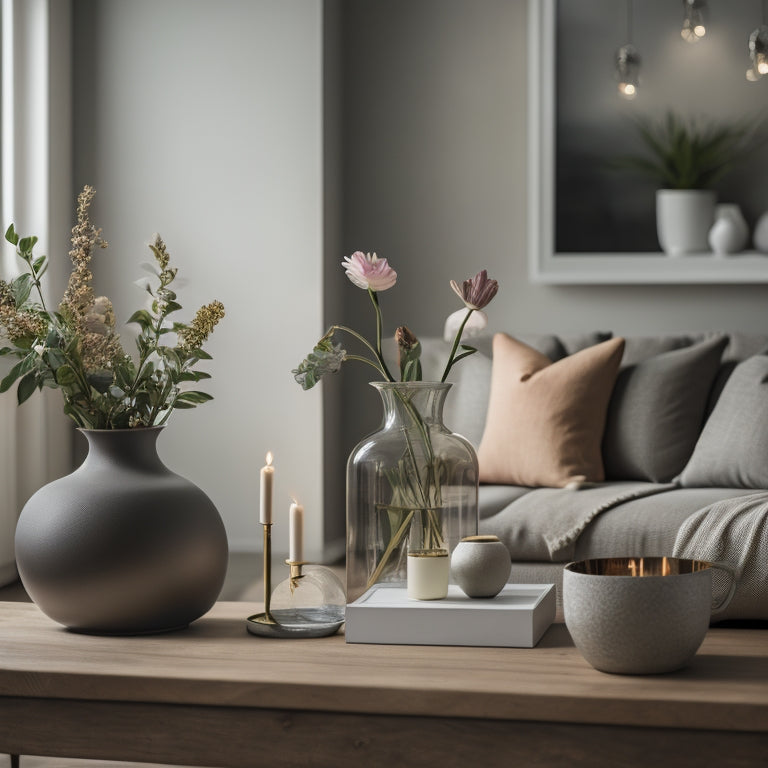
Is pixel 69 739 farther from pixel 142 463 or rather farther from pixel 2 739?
pixel 142 463

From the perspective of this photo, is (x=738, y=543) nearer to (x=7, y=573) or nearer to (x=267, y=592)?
(x=267, y=592)

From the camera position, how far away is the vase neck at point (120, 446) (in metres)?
1.47

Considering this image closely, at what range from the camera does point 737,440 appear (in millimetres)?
3051

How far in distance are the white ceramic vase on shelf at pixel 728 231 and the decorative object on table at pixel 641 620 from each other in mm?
3025

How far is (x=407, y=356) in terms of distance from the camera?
5.19 feet

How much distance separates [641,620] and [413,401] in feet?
1.57

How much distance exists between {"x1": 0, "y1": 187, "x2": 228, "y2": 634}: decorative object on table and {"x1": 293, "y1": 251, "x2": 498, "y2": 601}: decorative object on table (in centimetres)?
20

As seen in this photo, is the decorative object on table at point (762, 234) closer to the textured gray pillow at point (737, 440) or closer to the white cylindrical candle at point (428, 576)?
the textured gray pillow at point (737, 440)

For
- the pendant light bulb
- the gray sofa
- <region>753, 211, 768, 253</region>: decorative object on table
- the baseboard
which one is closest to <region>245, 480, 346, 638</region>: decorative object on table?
the gray sofa

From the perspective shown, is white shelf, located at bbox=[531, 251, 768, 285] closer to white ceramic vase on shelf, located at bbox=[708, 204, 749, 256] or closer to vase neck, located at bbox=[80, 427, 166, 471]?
white ceramic vase on shelf, located at bbox=[708, 204, 749, 256]

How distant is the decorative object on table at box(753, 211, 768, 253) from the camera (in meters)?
3.95

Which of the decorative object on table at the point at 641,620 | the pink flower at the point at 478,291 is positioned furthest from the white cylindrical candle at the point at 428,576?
the pink flower at the point at 478,291

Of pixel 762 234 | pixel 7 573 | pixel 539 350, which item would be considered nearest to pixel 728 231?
pixel 762 234

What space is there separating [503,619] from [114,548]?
511mm
